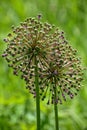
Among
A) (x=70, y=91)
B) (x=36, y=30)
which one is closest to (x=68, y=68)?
(x=70, y=91)

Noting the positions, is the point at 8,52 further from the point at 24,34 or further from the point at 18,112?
the point at 18,112

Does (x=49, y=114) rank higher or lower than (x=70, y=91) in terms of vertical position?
higher

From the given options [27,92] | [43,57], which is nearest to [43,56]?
[43,57]

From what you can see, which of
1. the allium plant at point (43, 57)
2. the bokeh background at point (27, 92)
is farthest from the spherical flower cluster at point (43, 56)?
the bokeh background at point (27, 92)

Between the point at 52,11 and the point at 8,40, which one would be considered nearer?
the point at 8,40

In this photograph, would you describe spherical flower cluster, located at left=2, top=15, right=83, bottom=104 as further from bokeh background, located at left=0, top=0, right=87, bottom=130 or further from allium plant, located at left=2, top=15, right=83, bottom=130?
bokeh background, located at left=0, top=0, right=87, bottom=130

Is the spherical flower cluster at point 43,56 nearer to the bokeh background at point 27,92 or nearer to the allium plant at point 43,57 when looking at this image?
the allium plant at point 43,57

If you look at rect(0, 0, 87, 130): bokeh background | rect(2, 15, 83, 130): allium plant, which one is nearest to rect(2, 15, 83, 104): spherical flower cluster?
rect(2, 15, 83, 130): allium plant
